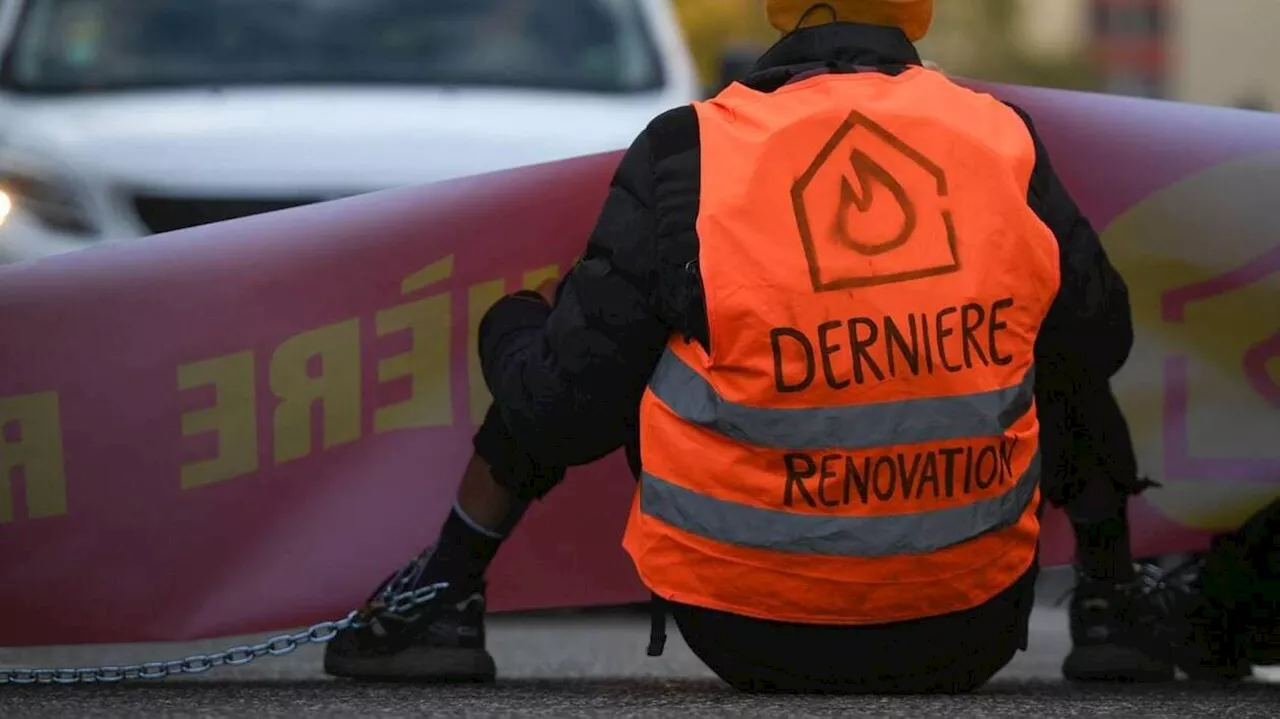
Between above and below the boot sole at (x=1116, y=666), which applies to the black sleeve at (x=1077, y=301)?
above

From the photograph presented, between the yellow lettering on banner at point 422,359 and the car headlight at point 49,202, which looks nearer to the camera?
the yellow lettering on banner at point 422,359

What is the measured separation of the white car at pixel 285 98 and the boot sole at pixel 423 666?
5.99ft

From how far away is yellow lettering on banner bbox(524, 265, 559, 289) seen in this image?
494 centimetres

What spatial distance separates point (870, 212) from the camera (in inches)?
154

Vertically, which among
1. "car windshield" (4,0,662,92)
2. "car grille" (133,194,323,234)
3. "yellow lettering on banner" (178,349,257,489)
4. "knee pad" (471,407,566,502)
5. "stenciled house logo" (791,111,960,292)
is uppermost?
"car windshield" (4,0,662,92)

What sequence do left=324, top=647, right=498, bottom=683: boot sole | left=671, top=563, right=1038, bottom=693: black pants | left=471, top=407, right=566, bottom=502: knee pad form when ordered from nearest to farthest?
left=671, top=563, right=1038, bottom=693: black pants < left=471, top=407, right=566, bottom=502: knee pad < left=324, top=647, right=498, bottom=683: boot sole

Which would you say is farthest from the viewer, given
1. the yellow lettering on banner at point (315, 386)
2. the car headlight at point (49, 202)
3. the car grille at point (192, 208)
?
the car grille at point (192, 208)

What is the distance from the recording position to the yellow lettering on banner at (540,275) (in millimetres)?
4941

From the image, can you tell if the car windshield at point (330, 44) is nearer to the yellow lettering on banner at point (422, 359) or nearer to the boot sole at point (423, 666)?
the yellow lettering on banner at point (422, 359)

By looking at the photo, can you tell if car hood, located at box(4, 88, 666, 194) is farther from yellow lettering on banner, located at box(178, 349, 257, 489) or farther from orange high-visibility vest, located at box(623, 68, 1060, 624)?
orange high-visibility vest, located at box(623, 68, 1060, 624)

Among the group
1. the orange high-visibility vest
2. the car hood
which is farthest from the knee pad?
the car hood

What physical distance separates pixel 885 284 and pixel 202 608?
62.0 inches

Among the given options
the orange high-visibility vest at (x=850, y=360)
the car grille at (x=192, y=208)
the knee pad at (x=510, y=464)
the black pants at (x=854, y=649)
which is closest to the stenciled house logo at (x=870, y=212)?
the orange high-visibility vest at (x=850, y=360)

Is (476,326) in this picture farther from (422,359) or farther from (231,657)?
(231,657)
